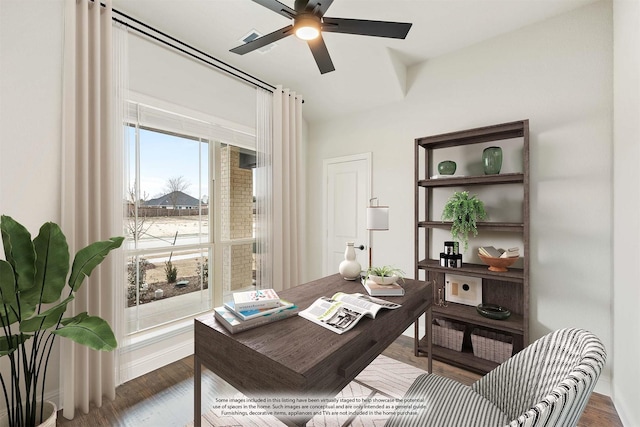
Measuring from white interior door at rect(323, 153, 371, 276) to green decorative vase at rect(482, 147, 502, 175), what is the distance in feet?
4.11

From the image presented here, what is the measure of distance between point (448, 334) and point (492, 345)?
0.33 meters

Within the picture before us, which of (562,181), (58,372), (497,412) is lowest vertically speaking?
(58,372)

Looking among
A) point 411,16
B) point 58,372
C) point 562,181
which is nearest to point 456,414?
point 562,181

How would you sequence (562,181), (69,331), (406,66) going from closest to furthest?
1. (69,331)
2. (562,181)
3. (406,66)

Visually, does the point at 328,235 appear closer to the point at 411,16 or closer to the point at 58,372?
the point at 411,16

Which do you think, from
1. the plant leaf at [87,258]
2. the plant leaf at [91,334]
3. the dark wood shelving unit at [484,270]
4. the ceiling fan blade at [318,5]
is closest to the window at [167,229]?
the plant leaf at [87,258]

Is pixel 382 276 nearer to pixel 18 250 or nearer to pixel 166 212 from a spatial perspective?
pixel 18 250

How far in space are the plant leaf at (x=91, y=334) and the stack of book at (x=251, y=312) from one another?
0.51 meters

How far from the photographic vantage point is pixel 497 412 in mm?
1198

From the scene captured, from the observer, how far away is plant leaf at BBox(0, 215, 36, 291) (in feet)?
4.44

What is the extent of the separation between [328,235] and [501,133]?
7.23 feet

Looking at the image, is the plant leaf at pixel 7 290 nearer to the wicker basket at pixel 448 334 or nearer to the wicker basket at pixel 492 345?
the wicker basket at pixel 448 334

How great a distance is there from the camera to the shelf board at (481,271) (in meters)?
2.16
